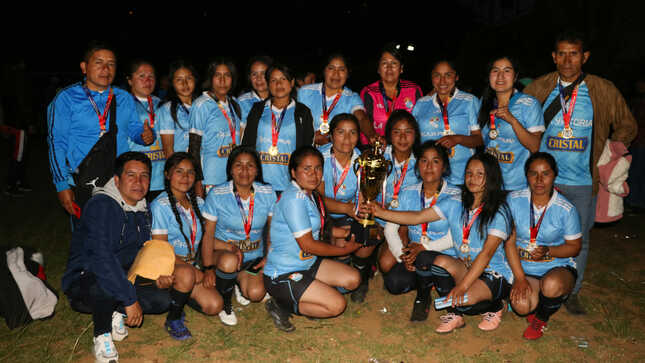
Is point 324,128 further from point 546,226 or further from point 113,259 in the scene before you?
point 113,259

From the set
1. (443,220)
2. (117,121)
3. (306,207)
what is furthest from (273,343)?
(117,121)

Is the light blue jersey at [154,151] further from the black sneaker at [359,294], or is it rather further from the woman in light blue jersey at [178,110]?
the black sneaker at [359,294]

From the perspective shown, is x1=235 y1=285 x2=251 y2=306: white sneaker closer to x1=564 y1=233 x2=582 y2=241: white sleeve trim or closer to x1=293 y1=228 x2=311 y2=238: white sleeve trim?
x1=293 y1=228 x2=311 y2=238: white sleeve trim

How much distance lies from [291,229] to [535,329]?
226 centimetres

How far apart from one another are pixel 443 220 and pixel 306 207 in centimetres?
132

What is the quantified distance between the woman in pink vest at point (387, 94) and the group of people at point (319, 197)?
0.31 m

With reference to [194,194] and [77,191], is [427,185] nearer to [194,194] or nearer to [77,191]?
[194,194]

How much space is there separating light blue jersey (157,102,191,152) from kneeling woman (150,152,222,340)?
3.20 feet

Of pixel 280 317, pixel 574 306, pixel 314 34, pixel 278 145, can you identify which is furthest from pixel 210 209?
pixel 314 34

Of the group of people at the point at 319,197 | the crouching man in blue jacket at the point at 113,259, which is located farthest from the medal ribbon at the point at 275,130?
the crouching man in blue jacket at the point at 113,259

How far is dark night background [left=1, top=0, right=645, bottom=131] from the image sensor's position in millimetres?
14164

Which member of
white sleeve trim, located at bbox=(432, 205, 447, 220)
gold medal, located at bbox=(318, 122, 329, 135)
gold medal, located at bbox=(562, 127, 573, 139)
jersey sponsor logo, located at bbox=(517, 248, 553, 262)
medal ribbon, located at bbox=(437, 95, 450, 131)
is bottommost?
jersey sponsor logo, located at bbox=(517, 248, 553, 262)

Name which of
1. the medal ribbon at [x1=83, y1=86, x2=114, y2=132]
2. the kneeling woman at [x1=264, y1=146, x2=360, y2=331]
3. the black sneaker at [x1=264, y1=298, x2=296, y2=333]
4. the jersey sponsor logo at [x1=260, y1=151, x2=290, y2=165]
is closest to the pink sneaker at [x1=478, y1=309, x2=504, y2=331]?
the kneeling woman at [x1=264, y1=146, x2=360, y2=331]

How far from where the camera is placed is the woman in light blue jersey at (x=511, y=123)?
173 inches
